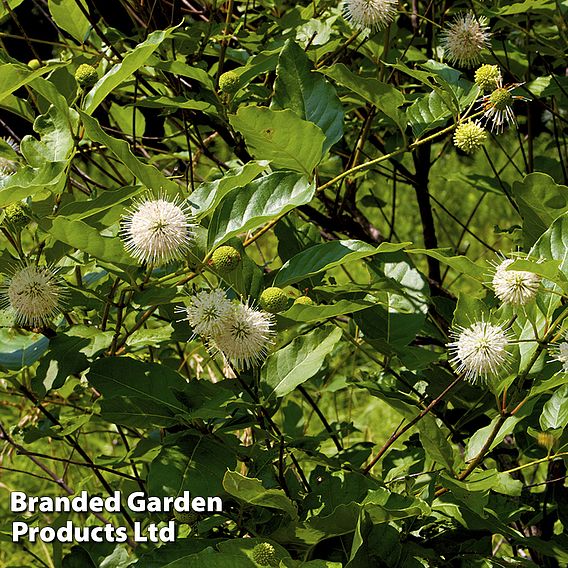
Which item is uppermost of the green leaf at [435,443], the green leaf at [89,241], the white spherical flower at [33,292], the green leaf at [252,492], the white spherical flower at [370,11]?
the white spherical flower at [370,11]

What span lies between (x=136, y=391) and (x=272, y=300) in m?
0.20

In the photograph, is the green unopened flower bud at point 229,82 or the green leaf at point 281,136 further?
the green unopened flower bud at point 229,82

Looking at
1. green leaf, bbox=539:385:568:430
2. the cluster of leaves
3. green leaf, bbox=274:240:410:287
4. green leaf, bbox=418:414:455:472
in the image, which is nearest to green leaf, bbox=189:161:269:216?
the cluster of leaves

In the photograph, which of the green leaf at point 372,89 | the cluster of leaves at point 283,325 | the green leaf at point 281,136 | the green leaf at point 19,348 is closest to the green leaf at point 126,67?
the cluster of leaves at point 283,325

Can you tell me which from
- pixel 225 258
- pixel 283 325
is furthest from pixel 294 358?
pixel 225 258

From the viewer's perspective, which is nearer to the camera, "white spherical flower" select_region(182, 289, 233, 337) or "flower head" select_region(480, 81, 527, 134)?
"white spherical flower" select_region(182, 289, 233, 337)

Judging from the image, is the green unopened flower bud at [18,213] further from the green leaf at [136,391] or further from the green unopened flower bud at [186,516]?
the green unopened flower bud at [186,516]

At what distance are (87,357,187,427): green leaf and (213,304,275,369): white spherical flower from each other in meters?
0.11

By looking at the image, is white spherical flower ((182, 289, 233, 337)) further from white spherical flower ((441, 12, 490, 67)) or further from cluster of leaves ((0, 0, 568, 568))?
white spherical flower ((441, 12, 490, 67))

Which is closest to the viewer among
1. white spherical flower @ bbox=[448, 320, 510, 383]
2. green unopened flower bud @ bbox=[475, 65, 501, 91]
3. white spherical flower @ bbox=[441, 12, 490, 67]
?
white spherical flower @ bbox=[448, 320, 510, 383]

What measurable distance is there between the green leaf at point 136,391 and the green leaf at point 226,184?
0.68 ft

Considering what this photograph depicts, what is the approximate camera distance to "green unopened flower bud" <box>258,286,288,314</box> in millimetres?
972

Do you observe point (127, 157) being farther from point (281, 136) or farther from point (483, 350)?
point (483, 350)

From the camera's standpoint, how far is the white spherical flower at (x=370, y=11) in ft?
3.97
